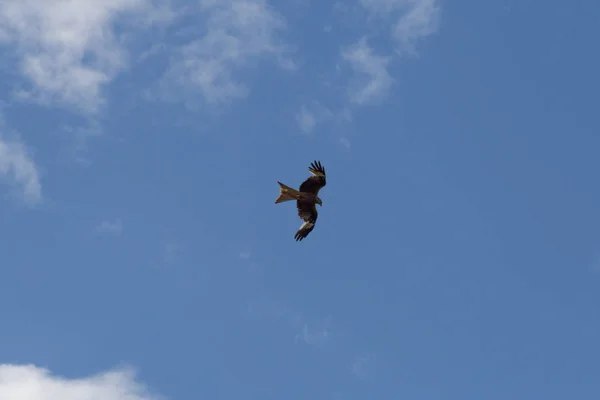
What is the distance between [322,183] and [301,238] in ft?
10.8

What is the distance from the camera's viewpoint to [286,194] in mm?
40156

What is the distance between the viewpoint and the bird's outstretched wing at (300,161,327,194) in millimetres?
40781

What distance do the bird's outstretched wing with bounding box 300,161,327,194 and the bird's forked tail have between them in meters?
0.54

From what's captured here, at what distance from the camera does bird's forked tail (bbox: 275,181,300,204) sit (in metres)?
39.8

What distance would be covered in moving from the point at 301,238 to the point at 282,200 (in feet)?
8.50

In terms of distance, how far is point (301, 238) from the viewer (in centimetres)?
4128

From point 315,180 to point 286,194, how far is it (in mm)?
2042

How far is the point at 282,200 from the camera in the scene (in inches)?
1583

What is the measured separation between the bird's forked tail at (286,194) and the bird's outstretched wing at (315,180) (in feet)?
1.77

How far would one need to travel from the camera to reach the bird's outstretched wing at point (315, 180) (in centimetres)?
4078

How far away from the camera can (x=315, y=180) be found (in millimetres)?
41156

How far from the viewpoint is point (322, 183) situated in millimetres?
41438
